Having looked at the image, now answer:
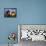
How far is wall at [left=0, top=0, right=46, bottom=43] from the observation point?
9.25ft

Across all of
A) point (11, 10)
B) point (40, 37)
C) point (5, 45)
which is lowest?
point (5, 45)

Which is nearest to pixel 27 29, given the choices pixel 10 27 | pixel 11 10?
pixel 10 27

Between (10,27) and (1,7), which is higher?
(1,7)

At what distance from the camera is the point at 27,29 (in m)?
2.71

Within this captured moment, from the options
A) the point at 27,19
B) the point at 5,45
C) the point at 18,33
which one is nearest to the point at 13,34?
the point at 18,33

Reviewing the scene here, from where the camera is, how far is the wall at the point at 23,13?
9.25 feet

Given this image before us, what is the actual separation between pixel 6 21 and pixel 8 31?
0.24 m

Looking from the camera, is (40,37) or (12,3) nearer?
(40,37)

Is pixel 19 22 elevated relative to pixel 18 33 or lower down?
elevated

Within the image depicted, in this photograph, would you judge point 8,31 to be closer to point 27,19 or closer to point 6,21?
point 6,21

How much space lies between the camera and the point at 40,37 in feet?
8.70

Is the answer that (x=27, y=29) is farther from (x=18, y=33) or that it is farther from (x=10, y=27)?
(x=10, y=27)

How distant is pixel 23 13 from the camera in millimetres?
2842

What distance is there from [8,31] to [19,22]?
13.1 inches
